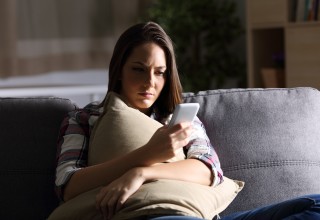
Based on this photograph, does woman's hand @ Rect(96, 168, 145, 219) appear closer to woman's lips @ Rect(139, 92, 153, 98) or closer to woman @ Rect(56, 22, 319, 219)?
woman @ Rect(56, 22, 319, 219)

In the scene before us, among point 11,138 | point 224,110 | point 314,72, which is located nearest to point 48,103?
point 11,138

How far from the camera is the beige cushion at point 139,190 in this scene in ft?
5.26

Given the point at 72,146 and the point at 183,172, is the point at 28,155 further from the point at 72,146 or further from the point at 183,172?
the point at 183,172

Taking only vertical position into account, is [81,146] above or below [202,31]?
above

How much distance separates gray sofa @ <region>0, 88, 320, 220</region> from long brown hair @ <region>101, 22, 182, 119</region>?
14cm

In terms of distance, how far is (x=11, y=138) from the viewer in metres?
2.04

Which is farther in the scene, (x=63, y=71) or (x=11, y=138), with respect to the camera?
(x=63, y=71)

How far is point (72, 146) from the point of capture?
1.85 meters

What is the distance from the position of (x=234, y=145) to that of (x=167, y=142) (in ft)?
1.44

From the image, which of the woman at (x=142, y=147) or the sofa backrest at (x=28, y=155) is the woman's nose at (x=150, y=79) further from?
the sofa backrest at (x=28, y=155)

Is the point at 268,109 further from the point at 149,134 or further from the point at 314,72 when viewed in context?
the point at 314,72

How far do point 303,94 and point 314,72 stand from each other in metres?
1.69

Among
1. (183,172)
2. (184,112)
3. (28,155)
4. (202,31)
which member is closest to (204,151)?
(183,172)

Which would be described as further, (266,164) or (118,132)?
(266,164)
